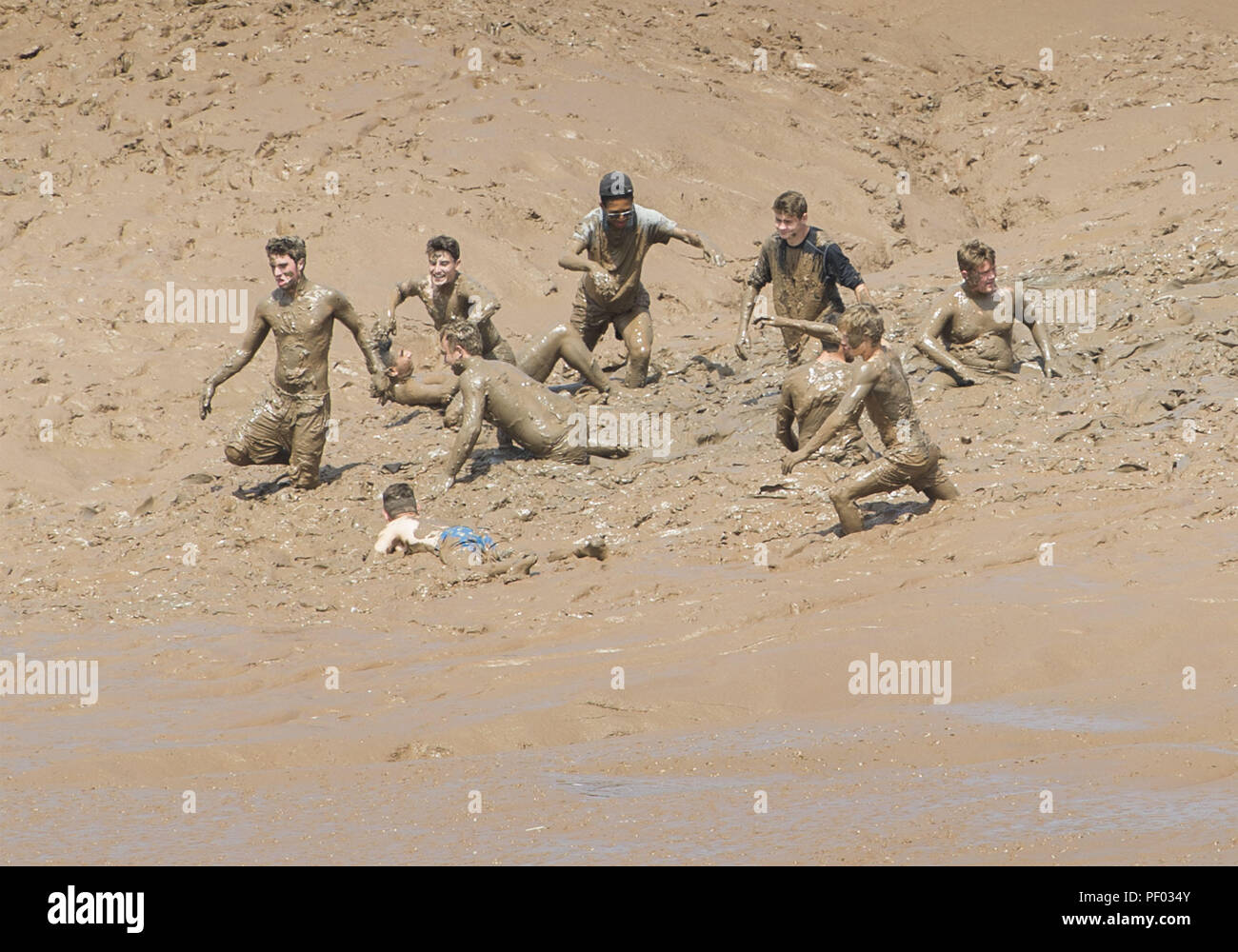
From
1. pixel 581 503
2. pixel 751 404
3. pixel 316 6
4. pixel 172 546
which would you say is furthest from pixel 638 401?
pixel 316 6

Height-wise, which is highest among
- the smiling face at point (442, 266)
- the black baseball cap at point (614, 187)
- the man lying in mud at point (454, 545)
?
the black baseball cap at point (614, 187)

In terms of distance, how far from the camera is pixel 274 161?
14508 mm

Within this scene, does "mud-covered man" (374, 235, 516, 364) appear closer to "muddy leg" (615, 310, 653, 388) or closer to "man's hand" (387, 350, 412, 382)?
"man's hand" (387, 350, 412, 382)

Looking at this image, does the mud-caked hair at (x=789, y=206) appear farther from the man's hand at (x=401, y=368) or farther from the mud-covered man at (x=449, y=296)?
the man's hand at (x=401, y=368)

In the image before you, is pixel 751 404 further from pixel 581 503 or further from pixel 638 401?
pixel 581 503

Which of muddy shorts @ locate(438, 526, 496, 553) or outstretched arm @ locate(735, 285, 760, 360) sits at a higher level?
outstretched arm @ locate(735, 285, 760, 360)

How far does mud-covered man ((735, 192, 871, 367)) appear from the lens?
1012 cm

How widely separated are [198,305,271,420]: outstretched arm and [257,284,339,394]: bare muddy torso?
5 centimetres

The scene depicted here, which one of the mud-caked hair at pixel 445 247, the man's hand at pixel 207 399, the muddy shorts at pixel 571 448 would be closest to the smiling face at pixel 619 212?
the mud-caked hair at pixel 445 247

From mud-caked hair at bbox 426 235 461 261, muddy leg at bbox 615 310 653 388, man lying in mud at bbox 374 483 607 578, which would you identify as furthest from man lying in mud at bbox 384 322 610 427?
man lying in mud at bbox 374 483 607 578

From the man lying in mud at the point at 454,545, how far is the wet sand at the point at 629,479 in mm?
123

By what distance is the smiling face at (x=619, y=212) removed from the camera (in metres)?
10.3

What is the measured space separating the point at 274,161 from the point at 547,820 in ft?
36.9

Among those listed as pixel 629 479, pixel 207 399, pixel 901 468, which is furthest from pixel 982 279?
pixel 207 399
